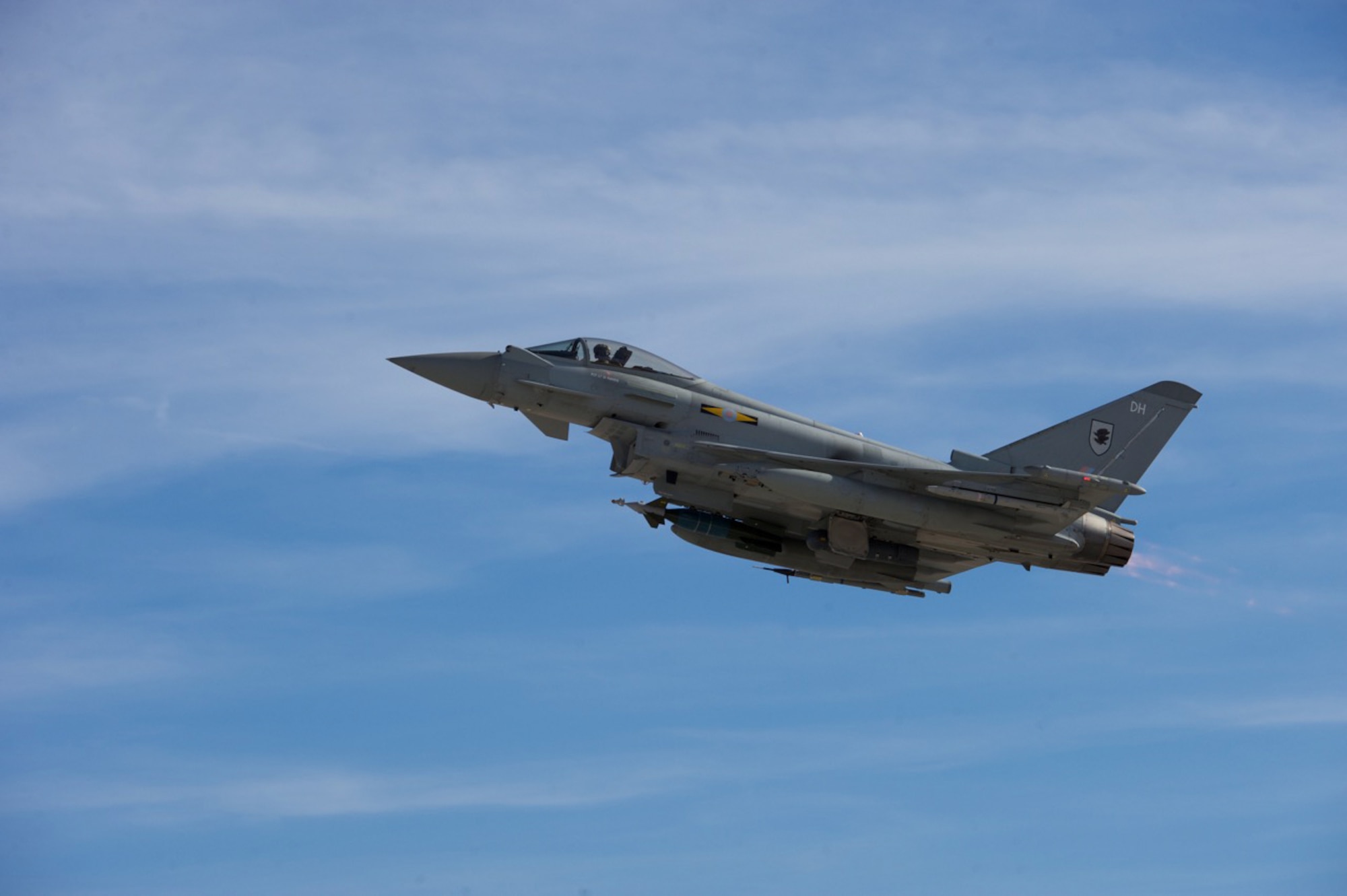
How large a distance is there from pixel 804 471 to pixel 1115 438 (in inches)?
316

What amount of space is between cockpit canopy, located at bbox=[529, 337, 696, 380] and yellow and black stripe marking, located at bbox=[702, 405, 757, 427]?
891 millimetres

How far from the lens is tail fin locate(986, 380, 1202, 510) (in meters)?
38.6

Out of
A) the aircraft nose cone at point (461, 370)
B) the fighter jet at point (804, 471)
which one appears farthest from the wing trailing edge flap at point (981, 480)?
the aircraft nose cone at point (461, 370)

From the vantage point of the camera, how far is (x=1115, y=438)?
39250 millimetres

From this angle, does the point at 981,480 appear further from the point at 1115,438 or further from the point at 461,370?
the point at 461,370

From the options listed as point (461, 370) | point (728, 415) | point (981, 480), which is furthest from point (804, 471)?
point (461, 370)

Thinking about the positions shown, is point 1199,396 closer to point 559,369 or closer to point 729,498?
point 729,498

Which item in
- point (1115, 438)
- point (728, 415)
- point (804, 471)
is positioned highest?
point (1115, 438)


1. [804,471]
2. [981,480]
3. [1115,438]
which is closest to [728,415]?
[804,471]

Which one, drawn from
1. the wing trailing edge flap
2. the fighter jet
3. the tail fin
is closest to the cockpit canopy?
the fighter jet

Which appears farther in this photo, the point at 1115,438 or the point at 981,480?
the point at 1115,438

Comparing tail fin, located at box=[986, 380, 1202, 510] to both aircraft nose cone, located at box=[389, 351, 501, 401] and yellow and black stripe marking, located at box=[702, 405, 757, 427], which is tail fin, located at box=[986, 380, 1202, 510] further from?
aircraft nose cone, located at box=[389, 351, 501, 401]

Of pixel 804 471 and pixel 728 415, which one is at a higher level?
pixel 728 415

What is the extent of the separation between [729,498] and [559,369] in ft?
15.4
